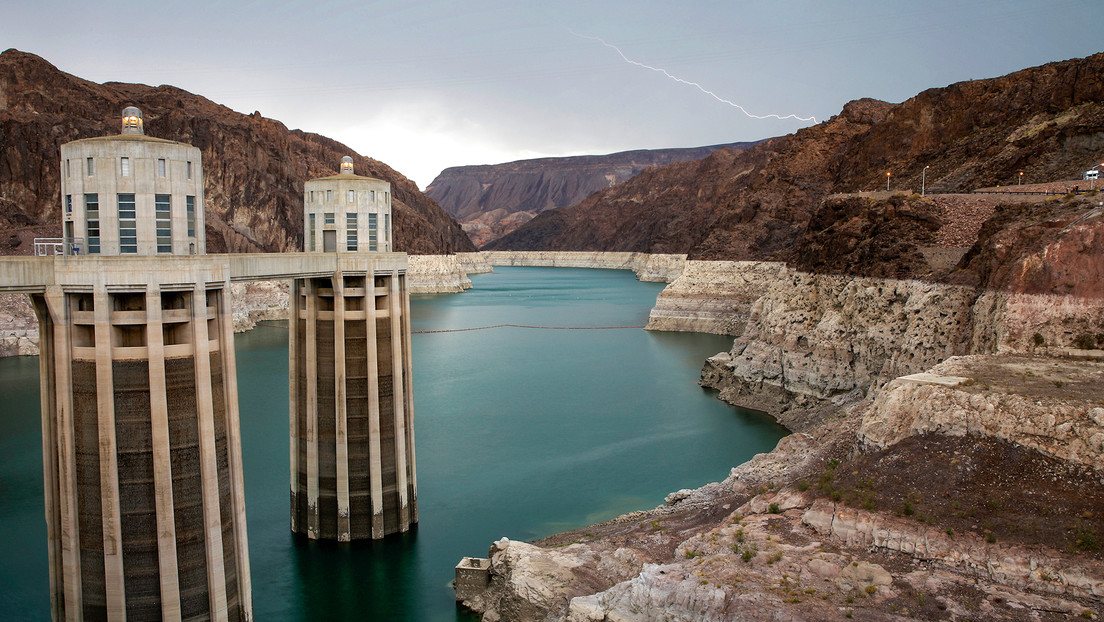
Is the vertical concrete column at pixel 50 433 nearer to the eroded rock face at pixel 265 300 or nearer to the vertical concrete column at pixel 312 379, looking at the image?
the vertical concrete column at pixel 312 379

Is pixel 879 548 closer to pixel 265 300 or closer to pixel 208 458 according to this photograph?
pixel 208 458

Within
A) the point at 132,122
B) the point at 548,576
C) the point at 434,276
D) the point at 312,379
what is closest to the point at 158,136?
the point at 434,276

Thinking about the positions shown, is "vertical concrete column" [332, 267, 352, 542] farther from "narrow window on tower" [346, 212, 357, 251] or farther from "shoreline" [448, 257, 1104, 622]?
"shoreline" [448, 257, 1104, 622]

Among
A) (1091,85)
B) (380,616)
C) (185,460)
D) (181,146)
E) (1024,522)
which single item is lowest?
(380,616)

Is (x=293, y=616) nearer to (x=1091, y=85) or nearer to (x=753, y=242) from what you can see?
(x=1091, y=85)

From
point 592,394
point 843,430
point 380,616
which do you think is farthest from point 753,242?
point 380,616

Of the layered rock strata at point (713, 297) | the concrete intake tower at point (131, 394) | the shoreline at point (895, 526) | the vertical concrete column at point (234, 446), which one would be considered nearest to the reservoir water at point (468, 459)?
the shoreline at point (895, 526)
